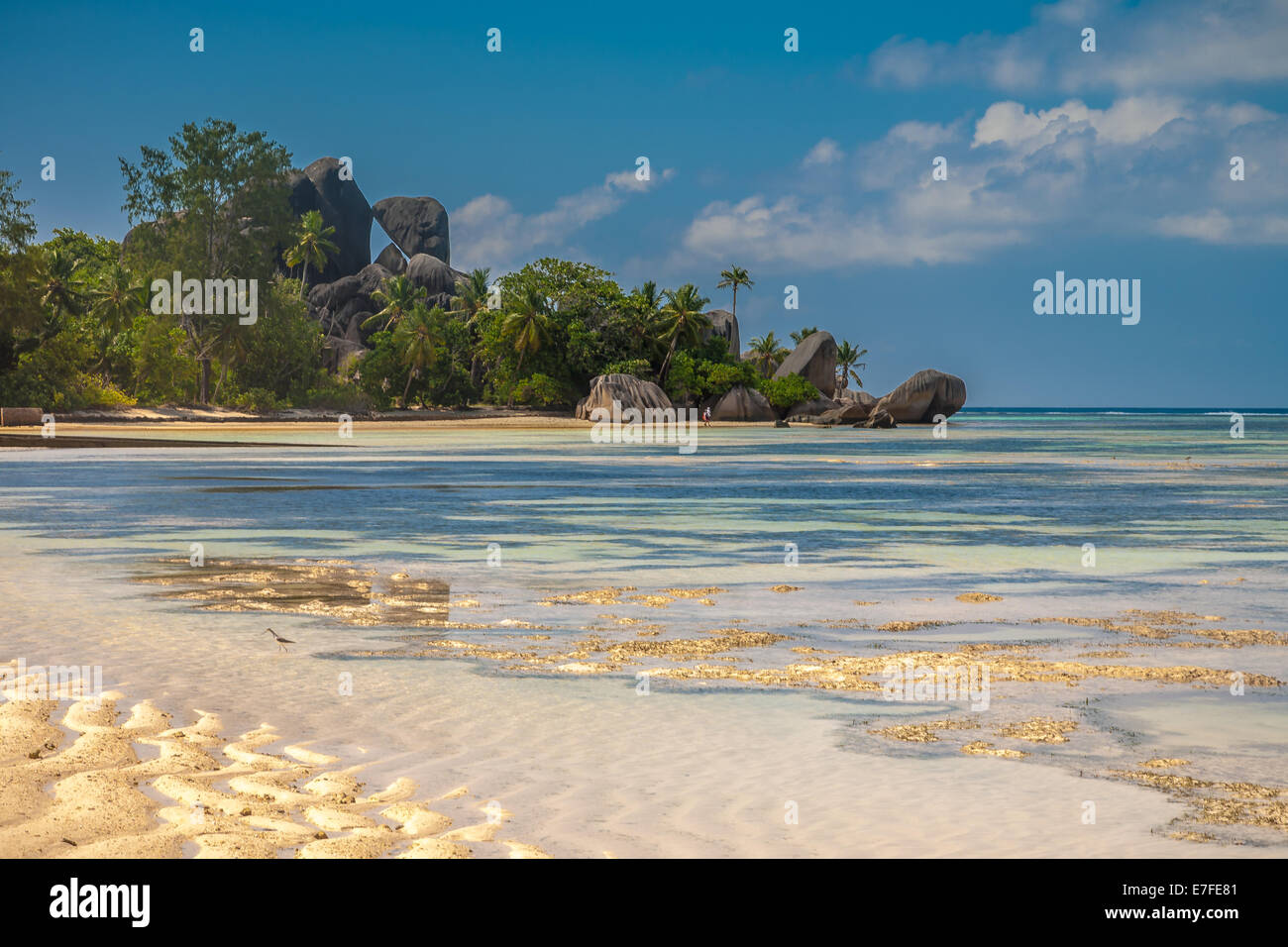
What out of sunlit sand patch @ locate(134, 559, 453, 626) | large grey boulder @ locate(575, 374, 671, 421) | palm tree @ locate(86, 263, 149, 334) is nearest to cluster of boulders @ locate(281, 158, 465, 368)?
palm tree @ locate(86, 263, 149, 334)

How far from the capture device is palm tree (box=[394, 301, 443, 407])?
86.2m

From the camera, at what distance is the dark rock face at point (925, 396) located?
9212cm

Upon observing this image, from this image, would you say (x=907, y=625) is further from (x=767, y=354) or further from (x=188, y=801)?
(x=767, y=354)

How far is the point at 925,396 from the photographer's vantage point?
92.4 metres

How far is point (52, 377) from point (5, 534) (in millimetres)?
52646

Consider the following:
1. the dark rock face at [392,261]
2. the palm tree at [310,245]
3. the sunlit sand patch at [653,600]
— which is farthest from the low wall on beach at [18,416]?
the dark rock face at [392,261]

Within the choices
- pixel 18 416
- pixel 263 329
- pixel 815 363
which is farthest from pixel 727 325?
pixel 18 416

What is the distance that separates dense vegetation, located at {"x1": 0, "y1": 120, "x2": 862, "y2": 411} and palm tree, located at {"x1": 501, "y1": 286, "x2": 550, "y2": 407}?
0.12 metres

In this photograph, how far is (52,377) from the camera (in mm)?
62250

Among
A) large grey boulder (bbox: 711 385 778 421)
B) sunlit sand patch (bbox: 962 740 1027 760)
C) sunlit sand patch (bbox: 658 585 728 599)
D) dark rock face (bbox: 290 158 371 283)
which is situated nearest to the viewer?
sunlit sand patch (bbox: 962 740 1027 760)

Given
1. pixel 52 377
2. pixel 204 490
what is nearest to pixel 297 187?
pixel 52 377

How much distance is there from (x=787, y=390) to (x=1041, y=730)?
302 ft

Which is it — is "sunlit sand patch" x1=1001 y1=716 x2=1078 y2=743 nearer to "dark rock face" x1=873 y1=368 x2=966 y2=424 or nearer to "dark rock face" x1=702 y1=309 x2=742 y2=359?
"dark rock face" x1=873 y1=368 x2=966 y2=424

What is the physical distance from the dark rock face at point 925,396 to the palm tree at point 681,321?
52.6 feet
